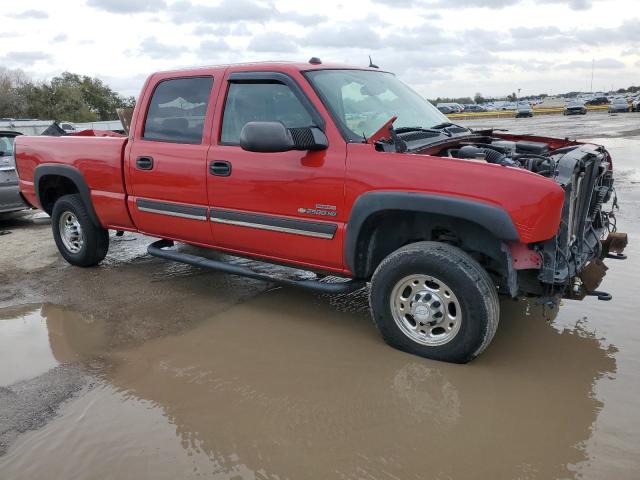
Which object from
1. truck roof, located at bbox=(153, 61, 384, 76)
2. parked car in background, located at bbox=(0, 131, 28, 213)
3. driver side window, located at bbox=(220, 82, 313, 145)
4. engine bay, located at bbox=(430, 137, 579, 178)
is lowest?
parked car in background, located at bbox=(0, 131, 28, 213)

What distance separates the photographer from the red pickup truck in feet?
11.0

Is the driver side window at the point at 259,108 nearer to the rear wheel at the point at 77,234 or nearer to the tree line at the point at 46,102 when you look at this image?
the rear wheel at the point at 77,234

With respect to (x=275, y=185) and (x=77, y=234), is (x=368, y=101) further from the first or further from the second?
(x=77, y=234)

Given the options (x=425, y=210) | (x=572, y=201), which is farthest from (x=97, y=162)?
(x=572, y=201)

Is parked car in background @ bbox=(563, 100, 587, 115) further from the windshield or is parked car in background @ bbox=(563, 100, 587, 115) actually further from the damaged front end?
the damaged front end

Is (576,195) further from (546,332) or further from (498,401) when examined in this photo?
(498,401)

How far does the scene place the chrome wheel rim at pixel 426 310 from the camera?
351cm

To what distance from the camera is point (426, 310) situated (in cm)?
357

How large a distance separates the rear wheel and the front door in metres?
1.90

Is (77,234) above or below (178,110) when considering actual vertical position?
below

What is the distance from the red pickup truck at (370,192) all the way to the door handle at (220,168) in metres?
0.01

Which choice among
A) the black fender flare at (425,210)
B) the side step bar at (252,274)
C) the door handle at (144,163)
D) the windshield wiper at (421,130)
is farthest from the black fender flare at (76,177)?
the windshield wiper at (421,130)

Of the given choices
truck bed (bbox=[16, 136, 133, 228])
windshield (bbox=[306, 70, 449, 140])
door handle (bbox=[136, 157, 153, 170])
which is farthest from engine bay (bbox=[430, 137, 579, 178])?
truck bed (bbox=[16, 136, 133, 228])

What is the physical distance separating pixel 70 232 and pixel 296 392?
3.88 metres
